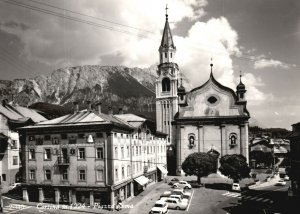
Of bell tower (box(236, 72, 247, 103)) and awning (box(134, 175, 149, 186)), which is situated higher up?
bell tower (box(236, 72, 247, 103))

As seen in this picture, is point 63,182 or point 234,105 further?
point 234,105

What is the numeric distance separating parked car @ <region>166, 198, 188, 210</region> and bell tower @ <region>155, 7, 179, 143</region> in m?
49.8

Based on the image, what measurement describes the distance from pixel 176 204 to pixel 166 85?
183 feet

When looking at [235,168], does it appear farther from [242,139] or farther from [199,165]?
[242,139]

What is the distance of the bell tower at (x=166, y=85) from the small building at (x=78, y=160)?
150ft

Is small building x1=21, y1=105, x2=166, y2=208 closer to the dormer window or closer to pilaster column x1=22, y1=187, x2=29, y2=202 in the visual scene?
pilaster column x1=22, y1=187, x2=29, y2=202

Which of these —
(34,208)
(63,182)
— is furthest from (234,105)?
(34,208)

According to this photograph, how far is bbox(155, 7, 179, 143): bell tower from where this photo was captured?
295 ft

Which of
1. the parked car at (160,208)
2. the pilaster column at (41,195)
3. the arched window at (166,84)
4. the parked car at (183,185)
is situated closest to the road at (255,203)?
the parked car at (160,208)

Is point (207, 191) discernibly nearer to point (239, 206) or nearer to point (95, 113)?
point (239, 206)

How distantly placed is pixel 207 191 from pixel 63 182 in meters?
24.6

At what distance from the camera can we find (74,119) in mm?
42688

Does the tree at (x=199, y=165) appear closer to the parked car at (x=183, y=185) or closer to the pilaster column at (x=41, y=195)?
the parked car at (x=183, y=185)

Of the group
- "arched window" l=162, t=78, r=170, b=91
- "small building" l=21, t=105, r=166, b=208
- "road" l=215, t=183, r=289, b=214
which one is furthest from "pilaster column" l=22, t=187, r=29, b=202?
"arched window" l=162, t=78, r=170, b=91
